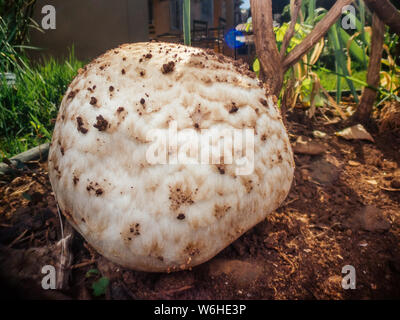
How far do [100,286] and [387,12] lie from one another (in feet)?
9.70

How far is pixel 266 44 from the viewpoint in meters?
2.09

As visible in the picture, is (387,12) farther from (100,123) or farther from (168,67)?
(100,123)

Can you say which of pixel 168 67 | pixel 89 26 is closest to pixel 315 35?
pixel 168 67

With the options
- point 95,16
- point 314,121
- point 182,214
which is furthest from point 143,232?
point 95,16

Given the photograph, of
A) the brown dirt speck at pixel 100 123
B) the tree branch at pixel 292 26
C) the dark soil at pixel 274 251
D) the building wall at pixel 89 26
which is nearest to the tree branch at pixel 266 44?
the tree branch at pixel 292 26

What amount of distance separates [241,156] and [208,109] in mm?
255

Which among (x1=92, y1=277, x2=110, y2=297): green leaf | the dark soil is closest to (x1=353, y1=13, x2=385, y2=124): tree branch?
the dark soil

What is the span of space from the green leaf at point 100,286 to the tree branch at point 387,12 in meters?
2.91

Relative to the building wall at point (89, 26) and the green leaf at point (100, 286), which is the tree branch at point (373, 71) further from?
the building wall at point (89, 26)

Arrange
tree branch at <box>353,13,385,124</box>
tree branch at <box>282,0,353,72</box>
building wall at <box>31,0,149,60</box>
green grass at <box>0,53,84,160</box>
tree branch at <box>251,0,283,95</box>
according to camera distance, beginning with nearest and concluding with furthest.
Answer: tree branch at <box>251,0,283,95</box>
tree branch at <box>282,0,353,72</box>
green grass at <box>0,53,84,160</box>
tree branch at <box>353,13,385,124</box>
building wall at <box>31,0,149,60</box>

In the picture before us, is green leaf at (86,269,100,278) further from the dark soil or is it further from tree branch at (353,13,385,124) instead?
tree branch at (353,13,385,124)

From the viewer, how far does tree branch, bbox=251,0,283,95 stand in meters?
2.02

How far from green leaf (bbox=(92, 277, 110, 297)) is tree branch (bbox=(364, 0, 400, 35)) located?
114 inches

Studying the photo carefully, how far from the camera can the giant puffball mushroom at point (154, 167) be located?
1175mm
